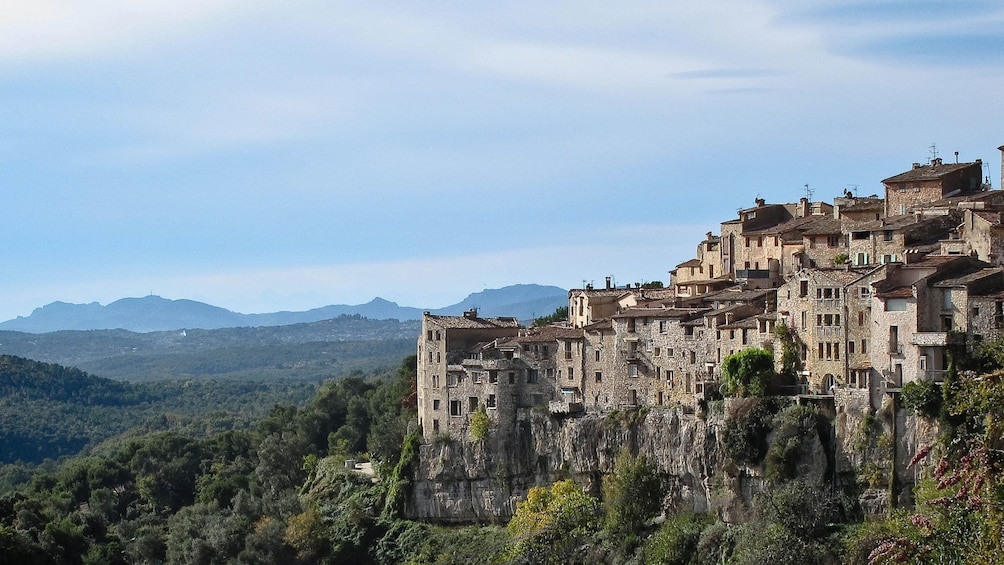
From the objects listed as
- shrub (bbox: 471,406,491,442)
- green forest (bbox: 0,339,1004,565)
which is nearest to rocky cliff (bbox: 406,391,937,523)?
shrub (bbox: 471,406,491,442)

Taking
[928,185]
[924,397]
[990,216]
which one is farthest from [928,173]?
[924,397]

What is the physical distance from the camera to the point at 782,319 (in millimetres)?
69938

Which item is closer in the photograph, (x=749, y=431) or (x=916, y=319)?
(x=916, y=319)

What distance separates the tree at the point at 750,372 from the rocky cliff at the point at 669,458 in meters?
1.36

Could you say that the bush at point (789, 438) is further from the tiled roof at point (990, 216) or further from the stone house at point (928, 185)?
the stone house at point (928, 185)

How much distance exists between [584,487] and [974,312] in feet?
84.0

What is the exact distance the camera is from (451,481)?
83875 mm

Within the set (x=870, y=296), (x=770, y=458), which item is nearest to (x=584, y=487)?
(x=770, y=458)

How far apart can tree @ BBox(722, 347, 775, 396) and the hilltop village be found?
0.76 metres

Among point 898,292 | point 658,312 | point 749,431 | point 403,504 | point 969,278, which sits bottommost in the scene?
point 403,504

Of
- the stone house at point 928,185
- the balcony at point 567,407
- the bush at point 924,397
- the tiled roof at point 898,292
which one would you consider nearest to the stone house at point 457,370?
the balcony at point 567,407

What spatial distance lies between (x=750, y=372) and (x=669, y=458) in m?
7.27

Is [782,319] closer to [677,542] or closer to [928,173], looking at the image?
[677,542]

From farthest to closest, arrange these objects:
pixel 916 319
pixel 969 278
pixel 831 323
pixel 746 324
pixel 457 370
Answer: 1. pixel 457 370
2. pixel 746 324
3. pixel 831 323
4. pixel 969 278
5. pixel 916 319
